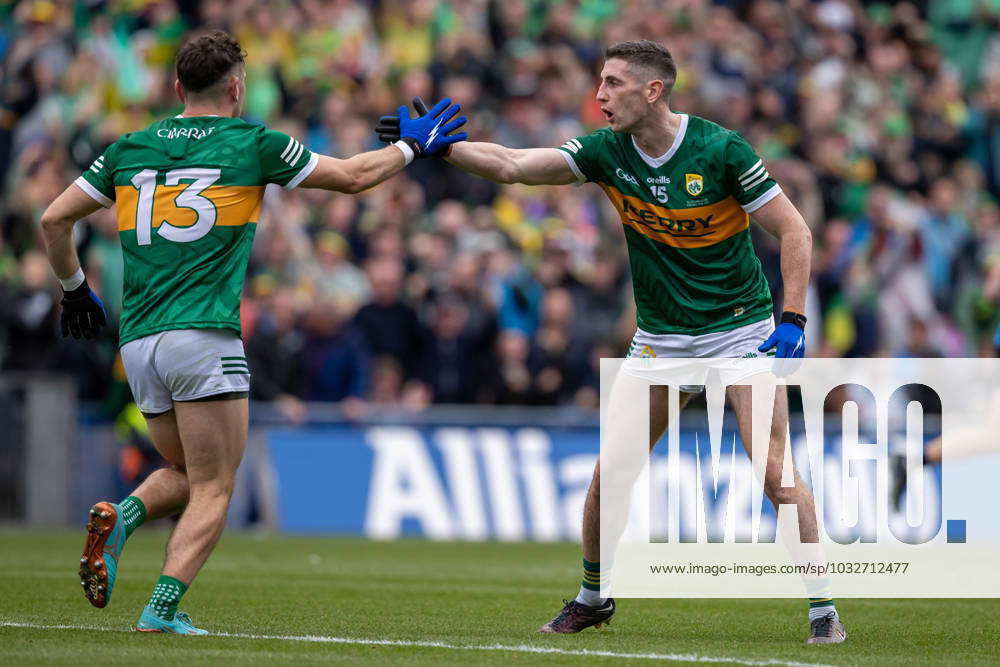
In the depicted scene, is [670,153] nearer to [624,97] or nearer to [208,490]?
[624,97]

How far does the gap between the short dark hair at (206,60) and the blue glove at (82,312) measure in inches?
51.4

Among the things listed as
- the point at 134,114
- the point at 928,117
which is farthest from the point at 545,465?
the point at 928,117

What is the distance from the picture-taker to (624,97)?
816cm

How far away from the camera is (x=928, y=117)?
Answer: 2162 cm

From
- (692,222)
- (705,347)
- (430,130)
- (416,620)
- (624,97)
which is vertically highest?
(624,97)

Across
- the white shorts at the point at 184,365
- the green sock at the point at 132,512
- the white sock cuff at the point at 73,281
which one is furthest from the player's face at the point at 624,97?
the green sock at the point at 132,512

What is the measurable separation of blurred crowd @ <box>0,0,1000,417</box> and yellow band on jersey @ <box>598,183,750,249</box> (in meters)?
7.27

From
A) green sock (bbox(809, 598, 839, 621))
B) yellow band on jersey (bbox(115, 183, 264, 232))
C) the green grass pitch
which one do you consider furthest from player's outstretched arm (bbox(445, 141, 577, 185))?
green sock (bbox(809, 598, 839, 621))

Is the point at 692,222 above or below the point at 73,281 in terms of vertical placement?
above

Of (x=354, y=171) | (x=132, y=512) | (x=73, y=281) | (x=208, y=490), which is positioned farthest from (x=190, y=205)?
(x=132, y=512)

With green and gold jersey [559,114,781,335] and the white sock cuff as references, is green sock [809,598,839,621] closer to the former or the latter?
green and gold jersey [559,114,781,335]

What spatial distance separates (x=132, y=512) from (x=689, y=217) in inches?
116

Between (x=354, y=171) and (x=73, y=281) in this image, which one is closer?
(x=354, y=171)

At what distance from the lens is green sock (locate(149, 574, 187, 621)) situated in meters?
7.52
